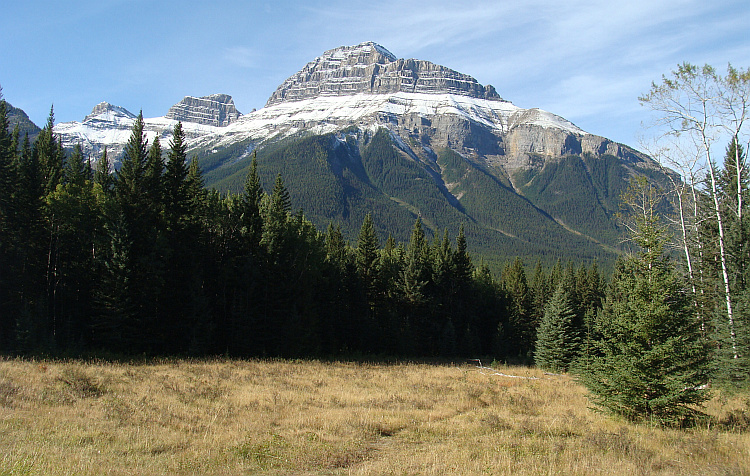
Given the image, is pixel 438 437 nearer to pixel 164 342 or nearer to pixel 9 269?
pixel 164 342

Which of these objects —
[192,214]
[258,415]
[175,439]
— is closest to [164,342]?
[192,214]

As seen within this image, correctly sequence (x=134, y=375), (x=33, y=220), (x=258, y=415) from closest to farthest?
(x=258, y=415) → (x=134, y=375) → (x=33, y=220)

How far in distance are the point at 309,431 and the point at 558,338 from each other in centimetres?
2947

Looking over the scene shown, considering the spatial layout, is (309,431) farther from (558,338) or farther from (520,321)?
(520,321)

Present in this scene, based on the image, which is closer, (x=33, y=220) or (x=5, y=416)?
(x=5, y=416)

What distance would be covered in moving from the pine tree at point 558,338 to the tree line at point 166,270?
55.0ft

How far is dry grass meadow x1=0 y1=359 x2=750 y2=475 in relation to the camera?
8.95 m

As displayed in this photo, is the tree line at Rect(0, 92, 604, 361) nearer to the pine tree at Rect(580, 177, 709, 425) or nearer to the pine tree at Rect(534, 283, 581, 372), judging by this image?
the pine tree at Rect(534, 283, 581, 372)

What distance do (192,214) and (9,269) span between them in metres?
11.5

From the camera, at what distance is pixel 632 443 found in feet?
35.1

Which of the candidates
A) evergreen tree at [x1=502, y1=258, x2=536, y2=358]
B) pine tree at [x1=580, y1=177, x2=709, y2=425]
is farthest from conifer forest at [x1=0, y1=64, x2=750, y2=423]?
evergreen tree at [x1=502, y1=258, x2=536, y2=358]

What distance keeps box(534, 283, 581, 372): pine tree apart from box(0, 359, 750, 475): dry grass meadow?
1605 cm

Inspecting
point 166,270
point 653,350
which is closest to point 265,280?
point 166,270

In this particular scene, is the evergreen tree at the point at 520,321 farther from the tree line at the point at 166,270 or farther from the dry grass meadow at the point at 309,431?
the dry grass meadow at the point at 309,431
